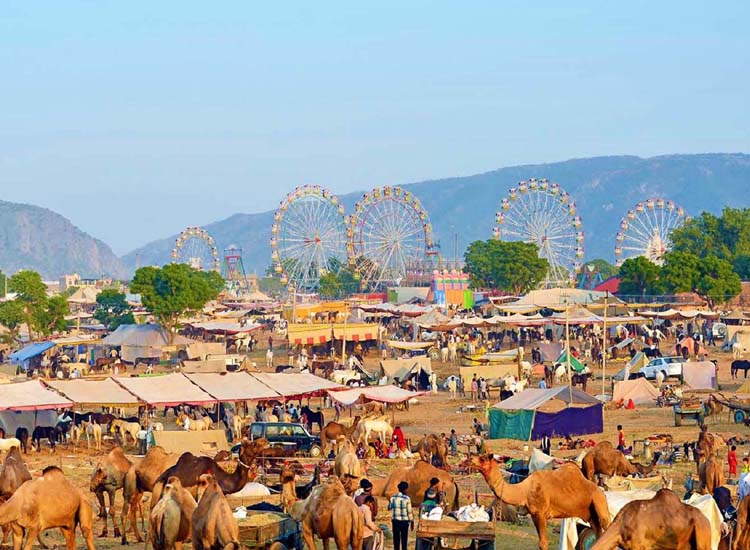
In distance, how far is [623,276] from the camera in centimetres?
9244

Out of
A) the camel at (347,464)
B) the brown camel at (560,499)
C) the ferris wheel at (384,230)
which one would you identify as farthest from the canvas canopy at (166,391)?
the ferris wheel at (384,230)

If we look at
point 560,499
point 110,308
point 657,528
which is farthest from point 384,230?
point 657,528

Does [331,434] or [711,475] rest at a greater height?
[711,475]

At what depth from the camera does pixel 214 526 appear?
52.3ft

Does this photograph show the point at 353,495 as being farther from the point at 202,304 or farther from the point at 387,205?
the point at 387,205

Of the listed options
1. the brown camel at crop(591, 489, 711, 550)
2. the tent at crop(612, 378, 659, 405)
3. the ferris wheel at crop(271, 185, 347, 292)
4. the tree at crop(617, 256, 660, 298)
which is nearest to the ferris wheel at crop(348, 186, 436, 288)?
the ferris wheel at crop(271, 185, 347, 292)

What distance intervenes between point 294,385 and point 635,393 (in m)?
11.1

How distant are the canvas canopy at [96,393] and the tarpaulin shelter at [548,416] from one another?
8.98 meters

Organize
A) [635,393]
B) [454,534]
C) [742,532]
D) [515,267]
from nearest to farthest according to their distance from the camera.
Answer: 1. [742,532]
2. [454,534]
3. [635,393]
4. [515,267]

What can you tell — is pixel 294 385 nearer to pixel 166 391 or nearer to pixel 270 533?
pixel 166 391

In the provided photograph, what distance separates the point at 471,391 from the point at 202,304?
32557 mm

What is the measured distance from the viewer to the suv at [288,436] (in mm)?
31203

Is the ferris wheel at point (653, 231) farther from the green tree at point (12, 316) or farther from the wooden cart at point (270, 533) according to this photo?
the wooden cart at point (270, 533)

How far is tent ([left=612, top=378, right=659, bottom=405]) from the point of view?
41.9m
